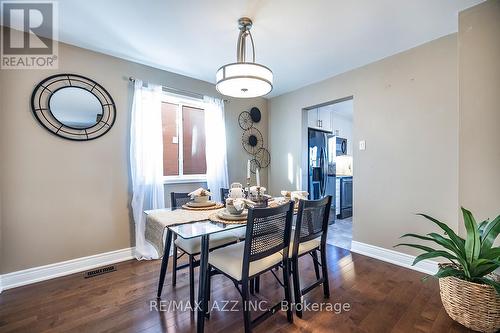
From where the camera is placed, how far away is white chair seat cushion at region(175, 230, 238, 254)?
1.77m

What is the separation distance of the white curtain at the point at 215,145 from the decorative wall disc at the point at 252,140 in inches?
21.3

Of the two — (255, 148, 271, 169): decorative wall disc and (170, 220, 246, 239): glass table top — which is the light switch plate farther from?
(170, 220, 246, 239): glass table top

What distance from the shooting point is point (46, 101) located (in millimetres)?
2260

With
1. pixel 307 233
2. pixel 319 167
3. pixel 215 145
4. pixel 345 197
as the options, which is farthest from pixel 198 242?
pixel 345 197

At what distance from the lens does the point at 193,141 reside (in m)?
3.36

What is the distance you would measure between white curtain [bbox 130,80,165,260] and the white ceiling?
487 millimetres

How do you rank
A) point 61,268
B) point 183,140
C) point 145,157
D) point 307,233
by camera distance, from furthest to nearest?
point 183,140
point 145,157
point 61,268
point 307,233

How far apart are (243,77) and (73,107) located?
6.64ft

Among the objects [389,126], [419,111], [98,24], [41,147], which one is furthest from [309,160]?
[41,147]

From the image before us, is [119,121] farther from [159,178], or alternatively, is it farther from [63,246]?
[63,246]

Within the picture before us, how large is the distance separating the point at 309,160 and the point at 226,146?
149 cm

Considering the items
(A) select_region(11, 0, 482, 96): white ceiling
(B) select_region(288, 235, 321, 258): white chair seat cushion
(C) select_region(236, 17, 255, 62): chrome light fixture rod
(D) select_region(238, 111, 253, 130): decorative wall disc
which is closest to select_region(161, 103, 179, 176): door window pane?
(A) select_region(11, 0, 482, 96): white ceiling

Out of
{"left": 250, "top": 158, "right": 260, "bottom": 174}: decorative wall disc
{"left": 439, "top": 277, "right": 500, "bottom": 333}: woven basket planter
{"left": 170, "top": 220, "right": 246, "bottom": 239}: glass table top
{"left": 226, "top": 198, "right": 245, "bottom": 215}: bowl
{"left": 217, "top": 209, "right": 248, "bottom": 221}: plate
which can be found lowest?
{"left": 439, "top": 277, "right": 500, "bottom": 333}: woven basket planter

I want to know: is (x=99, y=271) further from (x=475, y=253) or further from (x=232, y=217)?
(x=475, y=253)
